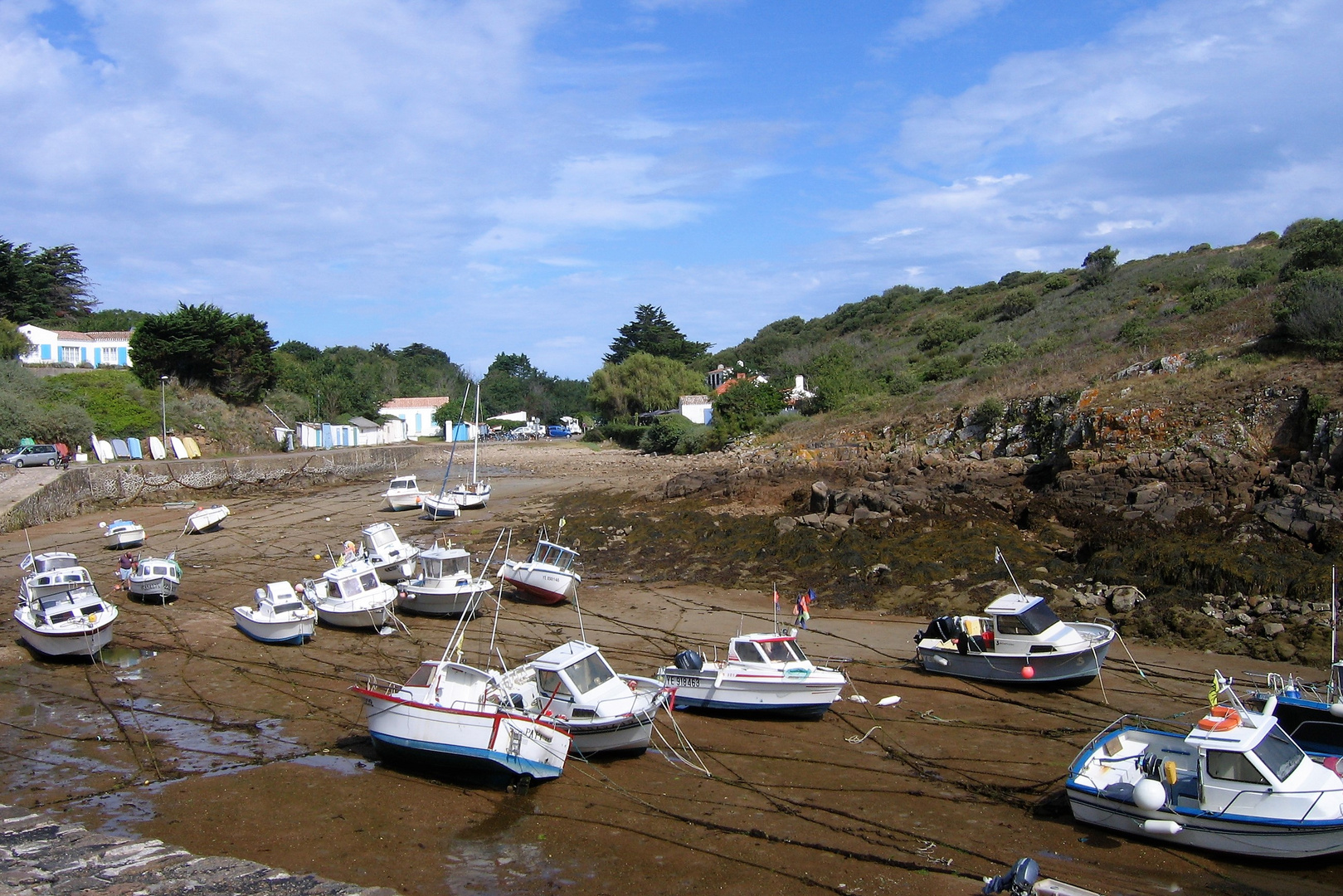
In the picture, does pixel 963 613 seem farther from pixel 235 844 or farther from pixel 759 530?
pixel 235 844

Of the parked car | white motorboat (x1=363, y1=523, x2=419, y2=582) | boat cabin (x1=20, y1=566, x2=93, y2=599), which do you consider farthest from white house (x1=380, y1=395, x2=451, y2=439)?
boat cabin (x1=20, y1=566, x2=93, y2=599)

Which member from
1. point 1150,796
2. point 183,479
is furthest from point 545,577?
point 183,479

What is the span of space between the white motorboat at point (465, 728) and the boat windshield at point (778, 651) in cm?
415

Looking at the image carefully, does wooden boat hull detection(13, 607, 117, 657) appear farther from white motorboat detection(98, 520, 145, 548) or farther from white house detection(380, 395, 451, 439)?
white house detection(380, 395, 451, 439)

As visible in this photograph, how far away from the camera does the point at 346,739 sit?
14.4 metres

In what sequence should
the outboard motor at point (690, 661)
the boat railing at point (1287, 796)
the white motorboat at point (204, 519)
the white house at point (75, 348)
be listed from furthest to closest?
the white house at point (75, 348), the white motorboat at point (204, 519), the outboard motor at point (690, 661), the boat railing at point (1287, 796)

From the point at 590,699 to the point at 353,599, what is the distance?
9.54m

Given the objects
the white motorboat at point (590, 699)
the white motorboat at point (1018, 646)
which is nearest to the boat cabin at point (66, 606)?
the white motorboat at point (590, 699)

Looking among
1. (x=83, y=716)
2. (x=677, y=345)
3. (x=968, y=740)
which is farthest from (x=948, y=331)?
(x=83, y=716)

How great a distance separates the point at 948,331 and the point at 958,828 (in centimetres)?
6549

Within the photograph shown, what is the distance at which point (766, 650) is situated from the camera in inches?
611

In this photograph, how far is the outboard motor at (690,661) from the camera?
15.9 m

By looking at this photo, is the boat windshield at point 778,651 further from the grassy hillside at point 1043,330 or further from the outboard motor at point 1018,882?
the grassy hillside at point 1043,330

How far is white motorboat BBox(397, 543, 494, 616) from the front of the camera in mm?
21391
